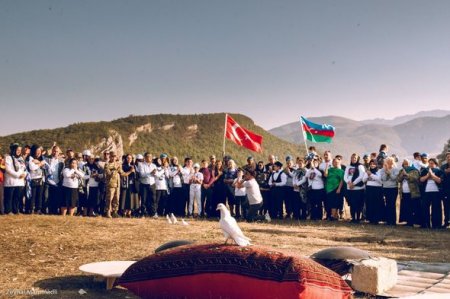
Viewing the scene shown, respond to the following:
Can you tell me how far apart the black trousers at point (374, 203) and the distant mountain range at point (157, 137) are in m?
35.3

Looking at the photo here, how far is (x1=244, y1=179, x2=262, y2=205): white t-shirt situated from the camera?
14543 millimetres

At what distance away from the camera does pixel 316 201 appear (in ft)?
51.7

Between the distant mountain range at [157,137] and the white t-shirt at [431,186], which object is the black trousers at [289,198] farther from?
the distant mountain range at [157,137]

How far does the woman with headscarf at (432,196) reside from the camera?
45.2ft

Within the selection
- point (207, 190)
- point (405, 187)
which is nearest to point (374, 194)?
point (405, 187)

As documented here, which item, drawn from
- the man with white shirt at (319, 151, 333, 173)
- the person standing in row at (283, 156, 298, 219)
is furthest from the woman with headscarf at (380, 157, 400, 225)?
the person standing in row at (283, 156, 298, 219)

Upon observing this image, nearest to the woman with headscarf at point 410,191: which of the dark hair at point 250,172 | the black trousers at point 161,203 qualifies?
the dark hair at point 250,172

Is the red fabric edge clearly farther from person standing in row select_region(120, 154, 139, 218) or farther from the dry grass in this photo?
person standing in row select_region(120, 154, 139, 218)

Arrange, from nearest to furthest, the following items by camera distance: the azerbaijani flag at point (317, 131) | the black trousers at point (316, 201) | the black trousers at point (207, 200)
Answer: the black trousers at point (316, 201) < the black trousers at point (207, 200) < the azerbaijani flag at point (317, 131)

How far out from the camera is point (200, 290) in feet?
20.3

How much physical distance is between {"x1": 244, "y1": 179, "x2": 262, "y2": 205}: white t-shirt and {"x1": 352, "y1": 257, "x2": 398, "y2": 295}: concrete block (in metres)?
7.55

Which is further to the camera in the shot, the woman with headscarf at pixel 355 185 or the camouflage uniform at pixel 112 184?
the woman with headscarf at pixel 355 185

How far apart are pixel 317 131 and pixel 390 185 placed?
18.6ft

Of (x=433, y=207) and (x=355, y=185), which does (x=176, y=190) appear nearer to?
(x=355, y=185)
